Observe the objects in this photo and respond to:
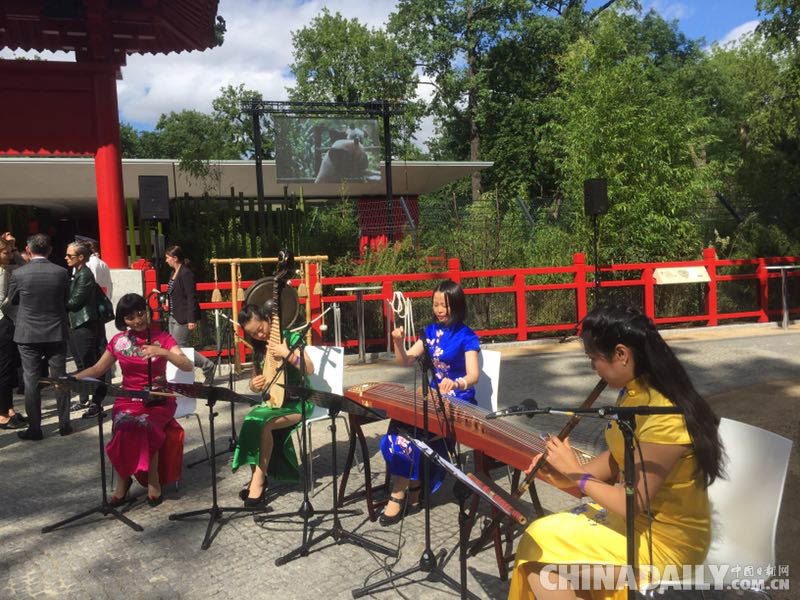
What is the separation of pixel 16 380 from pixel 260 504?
3.71 meters

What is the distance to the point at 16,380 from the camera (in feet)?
20.8

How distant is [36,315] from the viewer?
18.5ft

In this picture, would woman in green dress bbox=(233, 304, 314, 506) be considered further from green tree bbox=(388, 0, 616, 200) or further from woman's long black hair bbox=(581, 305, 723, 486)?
green tree bbox=(388, 0, 616, 200)

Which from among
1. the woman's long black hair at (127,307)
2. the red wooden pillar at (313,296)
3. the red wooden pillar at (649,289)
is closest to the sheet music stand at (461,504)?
the woman's long black hair at (127,307)

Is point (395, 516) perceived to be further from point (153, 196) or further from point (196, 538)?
point (153, 196)

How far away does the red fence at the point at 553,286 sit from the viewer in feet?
29.9

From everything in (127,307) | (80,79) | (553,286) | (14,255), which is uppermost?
(80,79)

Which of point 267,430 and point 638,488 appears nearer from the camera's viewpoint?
point 638,488

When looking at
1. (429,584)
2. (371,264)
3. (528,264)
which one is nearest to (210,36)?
(371,264)

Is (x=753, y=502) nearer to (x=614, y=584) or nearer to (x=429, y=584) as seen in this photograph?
(x=614, y=584)

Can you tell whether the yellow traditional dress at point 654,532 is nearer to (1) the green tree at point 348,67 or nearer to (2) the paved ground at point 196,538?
(2) the paved ground at point 196,538

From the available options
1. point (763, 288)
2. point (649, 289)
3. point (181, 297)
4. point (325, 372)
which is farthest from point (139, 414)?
point (763, 288)

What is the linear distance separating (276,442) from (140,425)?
0.87m

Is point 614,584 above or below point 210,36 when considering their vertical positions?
below
